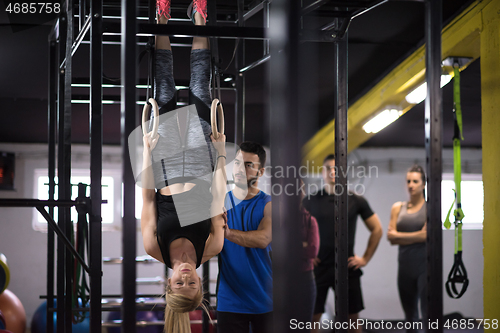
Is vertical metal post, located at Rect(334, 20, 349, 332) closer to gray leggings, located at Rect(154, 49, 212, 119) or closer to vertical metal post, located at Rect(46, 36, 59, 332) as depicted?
gray leggings, located at Rect(154, 49, 212, 119)

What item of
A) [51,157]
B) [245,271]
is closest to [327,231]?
[245,271]

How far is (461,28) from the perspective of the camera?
3.23m

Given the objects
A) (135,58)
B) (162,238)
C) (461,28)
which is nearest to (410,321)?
(461,28)

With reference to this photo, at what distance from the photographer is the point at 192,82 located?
2.55 m

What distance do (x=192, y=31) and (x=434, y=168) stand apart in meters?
1.08

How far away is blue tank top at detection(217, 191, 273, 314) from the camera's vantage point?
2.51 metres

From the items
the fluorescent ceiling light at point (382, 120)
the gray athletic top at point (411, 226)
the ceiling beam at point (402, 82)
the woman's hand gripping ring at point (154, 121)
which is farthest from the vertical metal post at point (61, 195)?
the fluorescent ceiling light at point (382, 120)

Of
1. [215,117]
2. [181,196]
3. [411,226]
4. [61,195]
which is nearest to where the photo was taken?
[215,117]

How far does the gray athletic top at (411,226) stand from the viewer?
13.0ft

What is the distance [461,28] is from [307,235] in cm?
→ 180

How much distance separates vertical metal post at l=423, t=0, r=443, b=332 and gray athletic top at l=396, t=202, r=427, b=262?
2.43 metres

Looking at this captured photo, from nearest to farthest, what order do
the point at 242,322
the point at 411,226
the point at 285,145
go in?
the point at 285,145 < the point at 242,322 < the point at 411,226

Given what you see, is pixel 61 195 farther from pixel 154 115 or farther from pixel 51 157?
pixel 154 115

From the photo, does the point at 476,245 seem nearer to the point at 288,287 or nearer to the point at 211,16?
the point at 211,16
